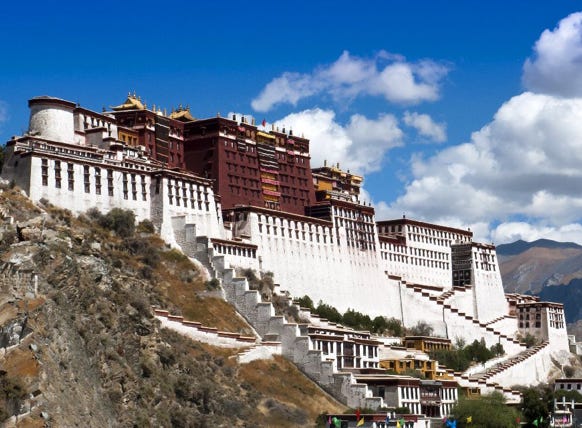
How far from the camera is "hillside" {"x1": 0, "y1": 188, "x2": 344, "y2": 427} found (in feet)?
275

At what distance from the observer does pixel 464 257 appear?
531 feet

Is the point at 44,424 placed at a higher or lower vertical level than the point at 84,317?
lower

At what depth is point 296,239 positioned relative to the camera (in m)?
135

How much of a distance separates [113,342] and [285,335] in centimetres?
2179

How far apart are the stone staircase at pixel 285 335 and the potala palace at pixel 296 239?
0.11m

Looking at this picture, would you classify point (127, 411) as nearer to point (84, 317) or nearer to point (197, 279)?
point (84, 317)

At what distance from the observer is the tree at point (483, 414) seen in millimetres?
109875

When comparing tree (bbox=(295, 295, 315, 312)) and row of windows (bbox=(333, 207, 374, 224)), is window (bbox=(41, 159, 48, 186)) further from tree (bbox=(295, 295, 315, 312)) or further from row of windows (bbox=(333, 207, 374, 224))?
row of windows (bbox=(333, 207, 374, 224))

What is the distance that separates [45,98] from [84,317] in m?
31.4

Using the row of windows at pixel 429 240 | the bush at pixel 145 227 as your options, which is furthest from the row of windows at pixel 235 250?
the row of windows at pixel 429 240

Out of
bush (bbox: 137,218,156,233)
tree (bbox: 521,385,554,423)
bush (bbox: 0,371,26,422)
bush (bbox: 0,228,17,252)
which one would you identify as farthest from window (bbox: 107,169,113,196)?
tree (bbox: 521,385,554,423)

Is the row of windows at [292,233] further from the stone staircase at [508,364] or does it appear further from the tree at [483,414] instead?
the tree at [483,414]

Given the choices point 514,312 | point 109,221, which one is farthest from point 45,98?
point 514,312

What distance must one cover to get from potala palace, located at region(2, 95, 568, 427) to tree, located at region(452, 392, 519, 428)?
109 inches
